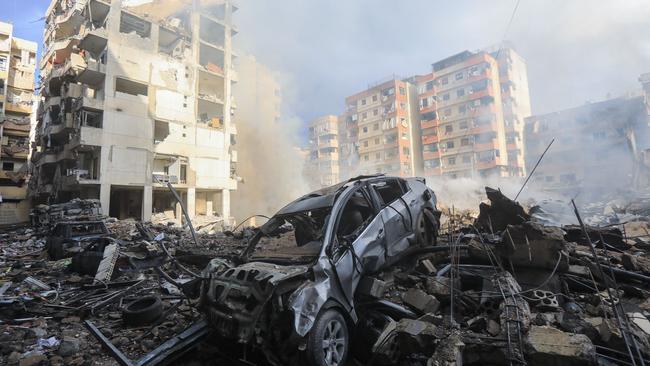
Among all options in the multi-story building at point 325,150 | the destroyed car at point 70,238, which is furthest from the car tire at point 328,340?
the multi-story building at point 325,150

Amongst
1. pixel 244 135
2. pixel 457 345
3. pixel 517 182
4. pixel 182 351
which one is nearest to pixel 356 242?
pixel 457 345

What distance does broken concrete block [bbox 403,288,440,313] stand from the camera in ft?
13.4

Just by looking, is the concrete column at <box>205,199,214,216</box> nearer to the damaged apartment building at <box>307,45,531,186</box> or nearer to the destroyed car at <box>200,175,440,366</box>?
the destroyed car at <box>200,175,440,366</box>

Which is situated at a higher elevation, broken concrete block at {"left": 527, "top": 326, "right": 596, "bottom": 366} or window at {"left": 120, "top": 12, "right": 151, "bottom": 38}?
window at {"left": 120, "top": 12, "right": 151, "bottom": 38}

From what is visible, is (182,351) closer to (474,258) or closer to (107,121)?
(474,258)

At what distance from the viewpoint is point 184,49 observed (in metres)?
29.9

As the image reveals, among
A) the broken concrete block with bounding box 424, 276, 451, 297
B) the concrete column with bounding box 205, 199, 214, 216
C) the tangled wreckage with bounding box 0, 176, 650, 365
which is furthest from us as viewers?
the concrete column with bounding box 205, 199, 214, 216

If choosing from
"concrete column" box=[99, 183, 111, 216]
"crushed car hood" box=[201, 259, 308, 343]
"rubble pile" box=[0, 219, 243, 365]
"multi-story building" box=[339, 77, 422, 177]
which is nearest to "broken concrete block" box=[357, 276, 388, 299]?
"crushed car hood" box=[201, 259, 308, 343]

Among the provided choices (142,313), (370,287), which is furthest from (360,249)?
(142,313)

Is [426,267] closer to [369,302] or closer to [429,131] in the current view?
[369,302]

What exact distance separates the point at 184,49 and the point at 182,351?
31384mm

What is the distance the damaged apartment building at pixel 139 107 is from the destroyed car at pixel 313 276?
18.7 metres

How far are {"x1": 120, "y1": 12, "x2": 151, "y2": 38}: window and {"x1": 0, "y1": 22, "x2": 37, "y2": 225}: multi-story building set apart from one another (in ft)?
70.1

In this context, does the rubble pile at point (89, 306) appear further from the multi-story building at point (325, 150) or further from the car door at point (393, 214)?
the multi-story building at point (325, 150)
